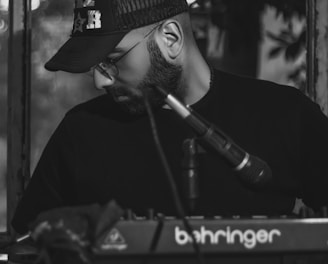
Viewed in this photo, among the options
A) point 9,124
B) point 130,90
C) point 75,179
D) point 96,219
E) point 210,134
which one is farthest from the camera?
point 9,124

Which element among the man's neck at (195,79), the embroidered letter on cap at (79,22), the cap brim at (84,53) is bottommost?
the man's neck at (195,79)

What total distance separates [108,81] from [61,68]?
0.46 ft

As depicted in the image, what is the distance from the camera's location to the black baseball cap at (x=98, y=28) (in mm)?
2713

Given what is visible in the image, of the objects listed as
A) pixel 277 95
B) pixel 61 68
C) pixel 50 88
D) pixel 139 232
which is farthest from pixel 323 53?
pixel 139 232

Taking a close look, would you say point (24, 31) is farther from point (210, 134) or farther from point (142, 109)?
point (210, 134)

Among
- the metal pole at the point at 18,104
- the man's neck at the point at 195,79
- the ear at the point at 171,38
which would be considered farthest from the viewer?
the metal pole at the point at 18,104

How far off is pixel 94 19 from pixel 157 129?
381 mm

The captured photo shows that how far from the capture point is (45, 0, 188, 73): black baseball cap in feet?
8.90

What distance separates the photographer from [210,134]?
2.35 m

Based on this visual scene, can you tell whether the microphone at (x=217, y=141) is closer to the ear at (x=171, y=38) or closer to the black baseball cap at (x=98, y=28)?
the black baseball cap at (x=98, y=28)

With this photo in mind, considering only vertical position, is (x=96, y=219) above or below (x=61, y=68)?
below

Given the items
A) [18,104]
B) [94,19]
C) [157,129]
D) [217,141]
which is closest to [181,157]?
[157,129]

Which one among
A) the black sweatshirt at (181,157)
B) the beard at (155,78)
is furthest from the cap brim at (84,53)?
the black sweatshirt at (181,157)

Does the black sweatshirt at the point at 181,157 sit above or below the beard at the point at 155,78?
below
